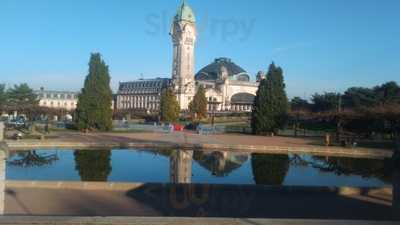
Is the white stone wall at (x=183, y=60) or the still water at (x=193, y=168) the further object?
the white stone wall at (x=183, y=60)

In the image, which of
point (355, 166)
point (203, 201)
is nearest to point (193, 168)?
point (203, 201)

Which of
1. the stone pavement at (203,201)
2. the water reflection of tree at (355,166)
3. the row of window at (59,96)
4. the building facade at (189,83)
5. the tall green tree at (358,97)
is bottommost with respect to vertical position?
the stone pavement at (203,201)

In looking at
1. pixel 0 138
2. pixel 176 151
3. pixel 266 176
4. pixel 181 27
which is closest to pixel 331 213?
pixel 266 176

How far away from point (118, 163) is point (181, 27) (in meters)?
91.4

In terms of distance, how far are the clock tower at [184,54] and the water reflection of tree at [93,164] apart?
278ft

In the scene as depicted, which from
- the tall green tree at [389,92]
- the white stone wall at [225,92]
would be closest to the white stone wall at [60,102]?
the white stone wall at [225,92]

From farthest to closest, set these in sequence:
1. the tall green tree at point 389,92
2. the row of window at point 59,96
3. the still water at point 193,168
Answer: the row of window at point 59,96 < the tall green tree at point 389,92 < the still water at point 193,168

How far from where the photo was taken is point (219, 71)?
431 ft

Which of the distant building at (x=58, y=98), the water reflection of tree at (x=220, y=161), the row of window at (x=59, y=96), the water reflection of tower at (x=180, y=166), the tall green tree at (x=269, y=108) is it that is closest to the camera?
the water reflection of tower at (x=180, y=166)

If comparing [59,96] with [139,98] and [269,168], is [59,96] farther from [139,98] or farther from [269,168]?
[269,168]

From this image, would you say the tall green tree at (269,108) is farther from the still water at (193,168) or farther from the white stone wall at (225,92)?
the white stone wall at (225,92)

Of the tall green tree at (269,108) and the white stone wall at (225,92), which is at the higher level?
the white stone wall at (225,92)

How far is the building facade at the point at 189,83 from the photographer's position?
362 ft

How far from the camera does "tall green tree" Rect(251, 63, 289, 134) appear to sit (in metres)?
44.1
